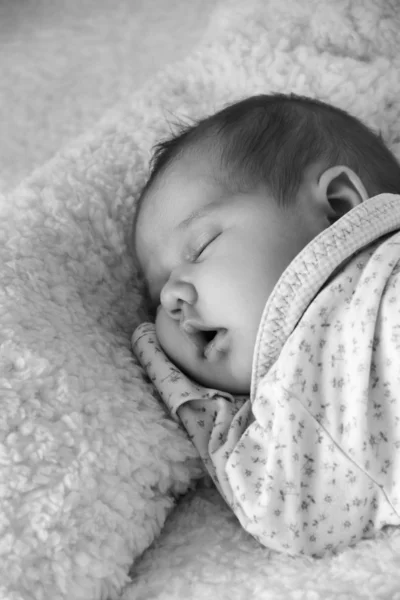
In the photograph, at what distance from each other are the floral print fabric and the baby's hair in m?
0.16

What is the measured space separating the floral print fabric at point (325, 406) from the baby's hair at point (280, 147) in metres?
0.16

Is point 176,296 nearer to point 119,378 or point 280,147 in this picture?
point 119,378

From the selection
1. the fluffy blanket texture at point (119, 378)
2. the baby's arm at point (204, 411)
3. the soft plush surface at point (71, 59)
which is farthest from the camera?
the soft plush surface at point (71, 59)

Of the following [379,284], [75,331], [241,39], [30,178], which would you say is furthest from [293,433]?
[241,39]

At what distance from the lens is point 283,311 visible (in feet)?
3.40

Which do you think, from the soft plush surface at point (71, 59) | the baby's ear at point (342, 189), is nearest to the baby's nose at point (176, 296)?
the baby's ear at point (342, 189)

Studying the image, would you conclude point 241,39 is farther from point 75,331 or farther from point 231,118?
point 75,331

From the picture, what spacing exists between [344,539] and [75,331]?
1.42 ft

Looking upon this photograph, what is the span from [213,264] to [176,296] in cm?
7

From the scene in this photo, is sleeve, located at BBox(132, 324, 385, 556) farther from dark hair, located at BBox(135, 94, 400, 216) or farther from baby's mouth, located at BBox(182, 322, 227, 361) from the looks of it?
dark hair, located at BBox(135, 94, 400, 216)

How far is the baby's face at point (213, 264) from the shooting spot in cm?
108

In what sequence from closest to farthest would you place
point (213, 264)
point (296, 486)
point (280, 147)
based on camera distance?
point (296, 486) < point (213, 264) < point (280, 147)

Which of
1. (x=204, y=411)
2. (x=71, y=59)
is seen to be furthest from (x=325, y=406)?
(x=71, y=59)

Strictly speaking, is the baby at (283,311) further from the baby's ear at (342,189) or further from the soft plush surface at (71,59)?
the soft plush surface at (71,59)
